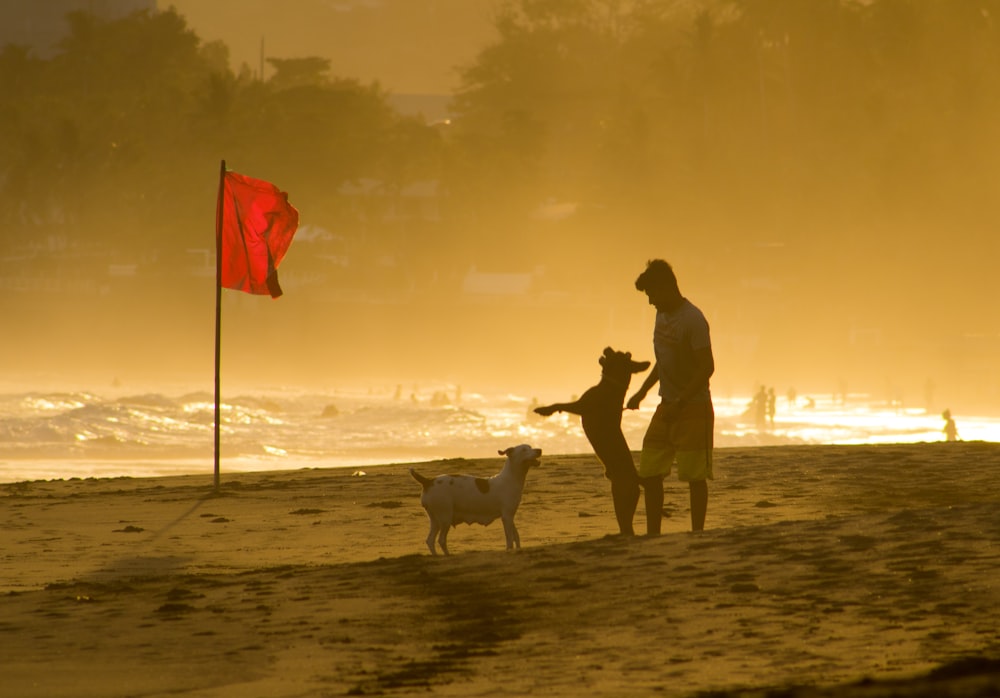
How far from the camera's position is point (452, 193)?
81562 mm

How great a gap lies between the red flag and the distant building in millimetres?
98675

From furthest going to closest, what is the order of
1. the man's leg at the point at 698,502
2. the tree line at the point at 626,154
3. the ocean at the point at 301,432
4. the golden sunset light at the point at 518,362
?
the tree line at the point at 626,154
the ocean at the point at 301,432
the man's leg at the point at 698,502
the golden sunset light at the point at 518,362

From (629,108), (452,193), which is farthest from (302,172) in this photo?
(629,108)

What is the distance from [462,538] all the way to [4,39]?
349ft

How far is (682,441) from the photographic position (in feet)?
31.1

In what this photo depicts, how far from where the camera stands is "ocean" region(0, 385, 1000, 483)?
1067 inches

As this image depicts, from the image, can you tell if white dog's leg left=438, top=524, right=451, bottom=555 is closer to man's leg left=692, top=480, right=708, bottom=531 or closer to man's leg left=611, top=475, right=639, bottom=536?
man's leg left=611, top=475, right=639, bottom=536

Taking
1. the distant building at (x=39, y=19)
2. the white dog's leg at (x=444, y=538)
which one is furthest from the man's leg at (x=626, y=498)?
the distant building at (x=39, y=19)

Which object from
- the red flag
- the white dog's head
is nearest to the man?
the white dog's head

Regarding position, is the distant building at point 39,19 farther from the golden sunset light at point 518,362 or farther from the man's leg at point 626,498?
the man's leg at point 626,498

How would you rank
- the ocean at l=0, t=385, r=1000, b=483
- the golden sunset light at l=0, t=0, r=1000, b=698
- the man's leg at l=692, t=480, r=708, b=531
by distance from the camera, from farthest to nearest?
the ocean at l=0, t=385, r=1000, b=483
the man's leg at l=692, t=480, r=708, b=531
the golden sunset light at l=0, t=0, r=1000, b=698

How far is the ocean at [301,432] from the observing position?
88.9 feet

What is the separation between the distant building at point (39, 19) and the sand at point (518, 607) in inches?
4079

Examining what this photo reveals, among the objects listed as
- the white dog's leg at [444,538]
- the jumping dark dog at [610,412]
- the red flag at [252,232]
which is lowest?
the white dog's leg at [444,538]
